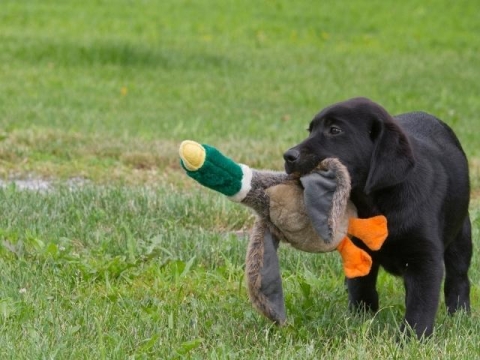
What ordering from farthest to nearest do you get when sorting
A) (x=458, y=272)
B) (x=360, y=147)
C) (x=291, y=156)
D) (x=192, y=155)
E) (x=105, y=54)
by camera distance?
(x=105, y=54)
(x=458, y=272)
(x=360, y=147)
(x=291, y=156)
(x=192, y=155)

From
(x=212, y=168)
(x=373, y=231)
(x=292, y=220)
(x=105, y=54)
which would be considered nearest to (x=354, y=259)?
(x=373, y=231)

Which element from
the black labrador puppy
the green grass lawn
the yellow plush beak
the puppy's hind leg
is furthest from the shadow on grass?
the yellow plush beak

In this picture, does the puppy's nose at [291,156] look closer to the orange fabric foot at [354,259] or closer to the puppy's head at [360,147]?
the puppy's head at [360,147]

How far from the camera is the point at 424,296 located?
3.91 metres

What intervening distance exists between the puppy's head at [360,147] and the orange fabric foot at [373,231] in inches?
5.0

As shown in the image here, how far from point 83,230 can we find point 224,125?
510cm

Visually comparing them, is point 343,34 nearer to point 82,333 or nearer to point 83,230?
point 83,230

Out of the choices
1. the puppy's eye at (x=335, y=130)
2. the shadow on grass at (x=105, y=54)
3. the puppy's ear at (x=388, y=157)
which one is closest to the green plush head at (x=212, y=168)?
the puppy's eye at (x=335, y=130)

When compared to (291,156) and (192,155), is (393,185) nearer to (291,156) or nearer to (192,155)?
(291,156)

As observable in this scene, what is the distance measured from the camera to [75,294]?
4.41 metres

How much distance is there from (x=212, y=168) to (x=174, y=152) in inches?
186

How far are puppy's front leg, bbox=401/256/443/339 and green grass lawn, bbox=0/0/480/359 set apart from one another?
0.09 meters

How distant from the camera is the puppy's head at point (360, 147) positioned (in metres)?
3.80

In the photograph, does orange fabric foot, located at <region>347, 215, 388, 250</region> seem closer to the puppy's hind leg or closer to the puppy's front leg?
the puppy's front leg
